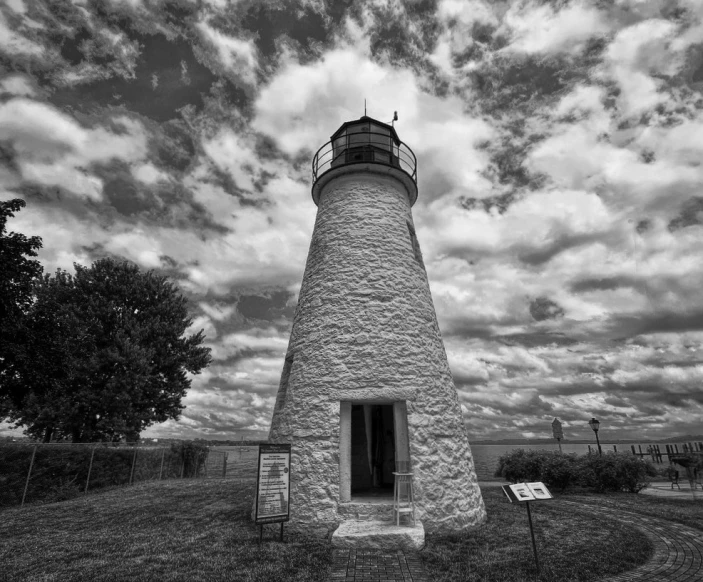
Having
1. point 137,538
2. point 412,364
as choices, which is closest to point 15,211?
point 137,538

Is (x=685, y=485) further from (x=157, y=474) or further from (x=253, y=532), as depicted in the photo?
(x=157, y=474)

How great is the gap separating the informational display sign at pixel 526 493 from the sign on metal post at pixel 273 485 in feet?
14.9

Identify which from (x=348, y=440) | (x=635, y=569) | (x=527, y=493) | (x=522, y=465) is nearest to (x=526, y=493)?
(x=527, y=493)

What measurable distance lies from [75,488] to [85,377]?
18.0ft

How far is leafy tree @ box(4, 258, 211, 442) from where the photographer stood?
64.5 feet

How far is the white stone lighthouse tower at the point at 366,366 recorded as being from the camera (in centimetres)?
919

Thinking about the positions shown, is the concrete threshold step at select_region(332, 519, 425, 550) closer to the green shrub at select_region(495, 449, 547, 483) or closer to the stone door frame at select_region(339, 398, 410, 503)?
the stone door frame at select_region(339, 398, 410, 503)

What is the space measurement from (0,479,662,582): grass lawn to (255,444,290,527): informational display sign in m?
0.59

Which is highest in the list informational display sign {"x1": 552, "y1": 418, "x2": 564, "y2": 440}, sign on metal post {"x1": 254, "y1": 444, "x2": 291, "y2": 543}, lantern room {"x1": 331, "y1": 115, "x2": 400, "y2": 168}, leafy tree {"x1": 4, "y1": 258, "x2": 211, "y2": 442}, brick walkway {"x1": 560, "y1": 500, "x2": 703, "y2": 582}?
lantern room {"x1": 331, "y1": 115, "x2": 400, "y2": 168}

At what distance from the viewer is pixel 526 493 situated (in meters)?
7.08

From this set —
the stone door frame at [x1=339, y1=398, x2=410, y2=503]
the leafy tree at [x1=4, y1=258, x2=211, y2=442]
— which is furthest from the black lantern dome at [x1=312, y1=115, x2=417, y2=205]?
the leafy tree at [x1=4, y1=258, x2=211, y2=442]

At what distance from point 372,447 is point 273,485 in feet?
18.4

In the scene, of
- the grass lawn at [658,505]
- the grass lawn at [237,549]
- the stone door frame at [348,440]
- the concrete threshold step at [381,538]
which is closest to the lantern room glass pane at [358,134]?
the stone door frame at [348,440]

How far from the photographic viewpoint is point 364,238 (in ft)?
37.6
